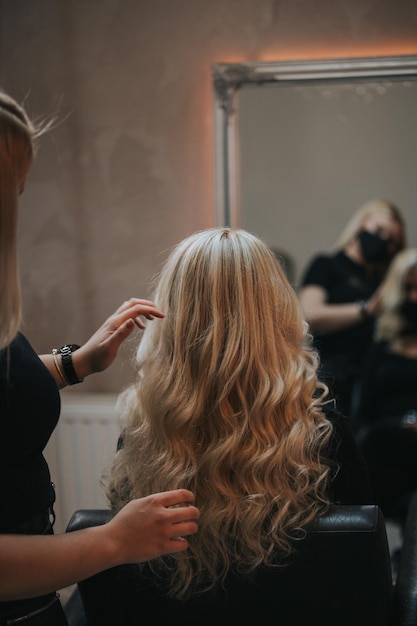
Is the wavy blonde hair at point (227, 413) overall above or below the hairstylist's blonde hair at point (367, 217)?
below

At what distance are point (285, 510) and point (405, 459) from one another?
1478 mm

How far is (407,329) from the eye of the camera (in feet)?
7.81

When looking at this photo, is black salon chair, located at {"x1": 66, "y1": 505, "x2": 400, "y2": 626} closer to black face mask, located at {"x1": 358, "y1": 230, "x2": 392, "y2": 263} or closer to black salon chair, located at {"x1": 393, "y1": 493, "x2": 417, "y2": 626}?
black salon chair, located at {"x1": 393, "y1": 493, "x2": 417, "y2": 626}

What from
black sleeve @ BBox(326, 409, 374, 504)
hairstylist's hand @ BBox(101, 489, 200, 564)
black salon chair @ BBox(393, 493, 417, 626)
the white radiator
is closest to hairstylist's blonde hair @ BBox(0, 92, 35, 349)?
hairstylist's hand @ BBox(101, 489, 200, 564)

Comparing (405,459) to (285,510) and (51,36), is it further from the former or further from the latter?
(51,36)

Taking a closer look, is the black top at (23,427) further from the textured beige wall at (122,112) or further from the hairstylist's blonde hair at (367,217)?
the hairstylist's blonde hair at (367,217)

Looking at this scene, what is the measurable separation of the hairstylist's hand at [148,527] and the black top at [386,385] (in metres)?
1.55

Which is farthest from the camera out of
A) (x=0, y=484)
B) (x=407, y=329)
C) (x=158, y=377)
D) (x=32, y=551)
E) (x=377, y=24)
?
(x=407, y=329)

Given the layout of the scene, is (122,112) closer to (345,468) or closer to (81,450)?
(81,450)

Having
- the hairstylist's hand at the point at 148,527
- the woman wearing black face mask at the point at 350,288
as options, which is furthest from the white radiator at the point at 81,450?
the hairstylist's hand at the point at 148,527

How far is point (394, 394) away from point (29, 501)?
1619mm

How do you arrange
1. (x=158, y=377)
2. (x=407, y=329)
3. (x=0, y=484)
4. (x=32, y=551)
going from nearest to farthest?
(x=32, y=551) < (x=0, y=484) < (x=158, y=377) < (x=407, y=329)

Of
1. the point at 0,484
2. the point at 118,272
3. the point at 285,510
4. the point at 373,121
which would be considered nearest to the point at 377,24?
the point at 373,121

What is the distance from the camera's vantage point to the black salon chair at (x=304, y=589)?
1142mm
